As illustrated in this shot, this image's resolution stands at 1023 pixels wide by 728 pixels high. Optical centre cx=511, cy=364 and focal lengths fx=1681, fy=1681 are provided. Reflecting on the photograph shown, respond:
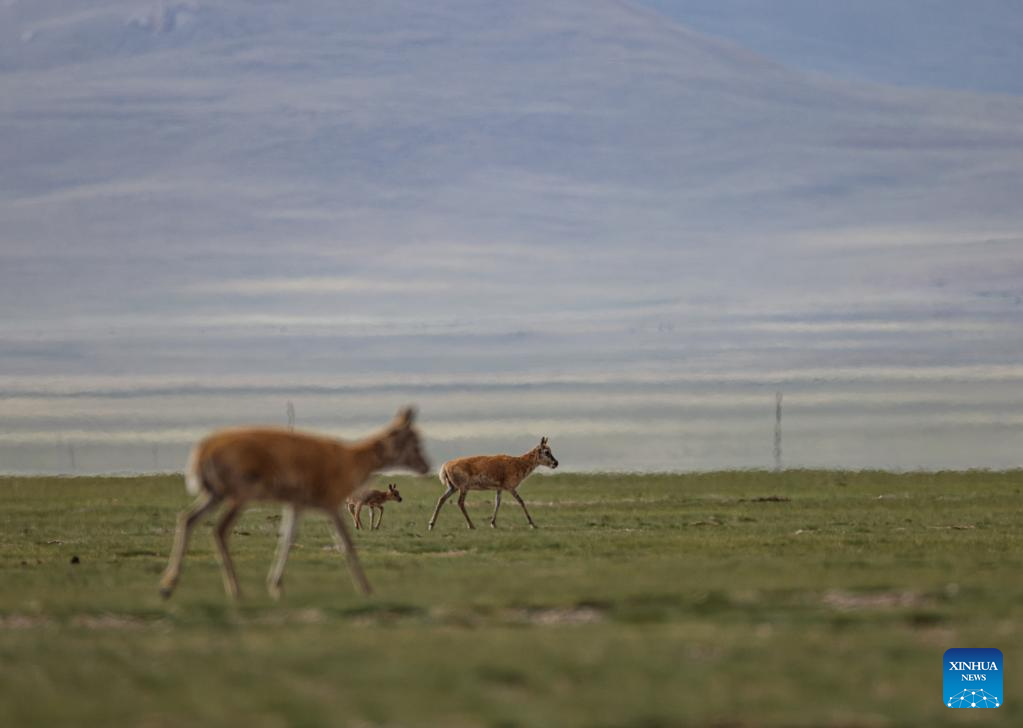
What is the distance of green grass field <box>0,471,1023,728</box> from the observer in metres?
12.7

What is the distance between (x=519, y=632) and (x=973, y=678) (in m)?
4.72

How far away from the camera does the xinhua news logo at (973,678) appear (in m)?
13.1

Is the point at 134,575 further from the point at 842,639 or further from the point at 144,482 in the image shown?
the point at 144,482

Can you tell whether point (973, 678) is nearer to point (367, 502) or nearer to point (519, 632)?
point (519, 632)

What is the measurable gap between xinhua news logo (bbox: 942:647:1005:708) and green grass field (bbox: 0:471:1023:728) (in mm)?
143

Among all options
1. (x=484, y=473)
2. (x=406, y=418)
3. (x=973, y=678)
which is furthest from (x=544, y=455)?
(x=973, y=678)

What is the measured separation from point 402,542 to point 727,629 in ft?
57.7

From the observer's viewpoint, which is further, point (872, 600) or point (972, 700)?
point (872, 600)

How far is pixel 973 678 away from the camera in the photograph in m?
13.8

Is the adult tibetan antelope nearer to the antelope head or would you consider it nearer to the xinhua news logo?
the xinhua news logo

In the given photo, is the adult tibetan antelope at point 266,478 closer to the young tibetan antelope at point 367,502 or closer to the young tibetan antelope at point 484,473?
the young tibetan antelope at point 367,502

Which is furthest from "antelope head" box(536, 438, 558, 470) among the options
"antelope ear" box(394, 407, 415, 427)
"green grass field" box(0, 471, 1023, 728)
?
"antelope ear" box(394, 407, 415, 427)

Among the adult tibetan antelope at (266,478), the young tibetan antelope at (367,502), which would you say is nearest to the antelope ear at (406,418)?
the adult tibetan antelope at (266,478)

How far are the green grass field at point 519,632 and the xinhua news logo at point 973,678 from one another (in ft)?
0.47
